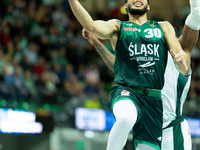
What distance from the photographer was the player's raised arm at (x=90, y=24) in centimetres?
564

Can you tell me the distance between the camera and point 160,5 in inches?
940

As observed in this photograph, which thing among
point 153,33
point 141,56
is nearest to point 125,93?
point 141,56

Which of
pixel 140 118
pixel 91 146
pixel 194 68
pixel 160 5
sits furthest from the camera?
pixel 160 5

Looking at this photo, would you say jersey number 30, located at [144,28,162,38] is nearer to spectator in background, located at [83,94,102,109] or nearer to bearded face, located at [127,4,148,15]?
bearded face, located at [127,4,148,15]

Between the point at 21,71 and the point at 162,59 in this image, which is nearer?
the point at 162,59

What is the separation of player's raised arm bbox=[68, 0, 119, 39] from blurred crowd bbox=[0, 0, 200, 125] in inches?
Result: 277

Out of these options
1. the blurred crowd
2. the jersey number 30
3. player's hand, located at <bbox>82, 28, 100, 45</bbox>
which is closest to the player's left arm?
the jersey number 30

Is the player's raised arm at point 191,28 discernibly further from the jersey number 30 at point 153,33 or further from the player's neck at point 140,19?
the player's neck at point 140,19

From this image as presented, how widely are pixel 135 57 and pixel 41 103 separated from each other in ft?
25.5

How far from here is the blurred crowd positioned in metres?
13.2

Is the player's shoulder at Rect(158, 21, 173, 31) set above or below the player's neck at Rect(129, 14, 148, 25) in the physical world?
below

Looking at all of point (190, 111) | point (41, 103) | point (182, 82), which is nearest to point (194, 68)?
point (190, 111)

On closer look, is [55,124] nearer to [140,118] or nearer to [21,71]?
[21,71]

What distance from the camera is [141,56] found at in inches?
231
